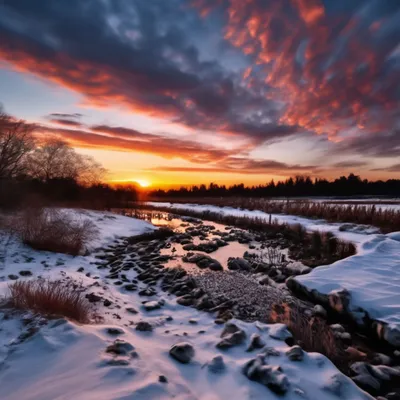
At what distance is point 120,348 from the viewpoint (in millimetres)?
3084

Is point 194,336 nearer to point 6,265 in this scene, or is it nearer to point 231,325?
point 231,325

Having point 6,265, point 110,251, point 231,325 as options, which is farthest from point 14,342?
point 110,251

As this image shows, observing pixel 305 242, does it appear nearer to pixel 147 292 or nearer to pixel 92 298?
pixel 147 292

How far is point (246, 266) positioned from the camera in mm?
8586

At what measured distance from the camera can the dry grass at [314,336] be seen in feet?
12.1

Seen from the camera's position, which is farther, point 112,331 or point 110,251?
point 110,251

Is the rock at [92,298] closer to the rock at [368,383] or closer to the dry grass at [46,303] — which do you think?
the dry grass at [46,303]

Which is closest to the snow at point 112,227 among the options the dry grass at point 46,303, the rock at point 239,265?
the rock at point 239,265

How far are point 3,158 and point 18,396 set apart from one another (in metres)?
24.9

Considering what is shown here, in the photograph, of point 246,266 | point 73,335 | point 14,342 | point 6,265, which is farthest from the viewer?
point 246,266

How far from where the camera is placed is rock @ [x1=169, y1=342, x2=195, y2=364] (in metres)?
3.26

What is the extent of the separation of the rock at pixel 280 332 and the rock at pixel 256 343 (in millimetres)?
265

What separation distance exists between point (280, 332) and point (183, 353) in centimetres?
154

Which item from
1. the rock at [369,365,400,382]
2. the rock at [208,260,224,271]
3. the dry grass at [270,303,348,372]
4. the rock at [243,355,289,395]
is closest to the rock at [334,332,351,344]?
the dry grass at [270,303,348,372]
